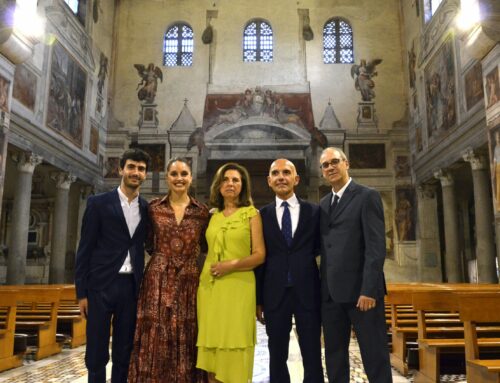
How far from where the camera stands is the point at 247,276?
3.22 m

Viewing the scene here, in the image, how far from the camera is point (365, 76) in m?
18.7

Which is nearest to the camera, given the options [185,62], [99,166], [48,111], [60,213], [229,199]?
[229,199]

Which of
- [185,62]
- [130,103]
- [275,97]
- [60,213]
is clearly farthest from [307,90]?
[60,213]

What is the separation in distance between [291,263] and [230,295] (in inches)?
20.1

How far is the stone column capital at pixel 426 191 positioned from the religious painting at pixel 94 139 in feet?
40.8

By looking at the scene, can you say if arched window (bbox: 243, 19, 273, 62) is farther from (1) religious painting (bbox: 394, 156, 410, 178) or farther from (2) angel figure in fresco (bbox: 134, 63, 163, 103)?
(1) religious painting (bbox: 394, 156, 410, 178)

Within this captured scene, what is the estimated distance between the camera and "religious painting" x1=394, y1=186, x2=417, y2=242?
56.2 ft

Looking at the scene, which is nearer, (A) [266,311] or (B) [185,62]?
(A) [266,311]

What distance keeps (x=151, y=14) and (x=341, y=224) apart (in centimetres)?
1875

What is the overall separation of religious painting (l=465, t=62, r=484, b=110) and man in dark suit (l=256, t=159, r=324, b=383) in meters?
10.7

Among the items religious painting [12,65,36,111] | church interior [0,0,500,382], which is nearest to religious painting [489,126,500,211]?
church interior [0,0,500,382]

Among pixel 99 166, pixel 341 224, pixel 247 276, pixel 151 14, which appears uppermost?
pixel 151 14

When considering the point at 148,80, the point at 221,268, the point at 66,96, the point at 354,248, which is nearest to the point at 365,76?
the point at 148,80

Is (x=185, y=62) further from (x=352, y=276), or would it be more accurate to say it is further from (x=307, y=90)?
(x=352, y=276)
